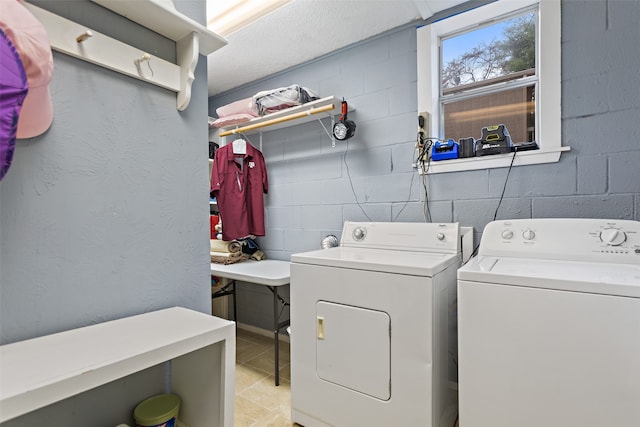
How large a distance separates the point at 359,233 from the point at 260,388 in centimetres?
122

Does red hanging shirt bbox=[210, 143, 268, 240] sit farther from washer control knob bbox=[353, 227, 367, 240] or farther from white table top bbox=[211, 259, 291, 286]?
washer control knob bbox=[353, 227, 367, 240]

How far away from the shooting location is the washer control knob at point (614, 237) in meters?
1.36

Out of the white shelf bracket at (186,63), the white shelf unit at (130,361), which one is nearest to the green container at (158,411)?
the white shelf unit at (130,361)

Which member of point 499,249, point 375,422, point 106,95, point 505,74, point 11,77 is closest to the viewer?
point 11,77

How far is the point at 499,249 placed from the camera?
162 cm

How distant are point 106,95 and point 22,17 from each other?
32 centimetres

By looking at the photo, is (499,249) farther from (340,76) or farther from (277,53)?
(277,53)

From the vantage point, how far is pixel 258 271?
2.31 m

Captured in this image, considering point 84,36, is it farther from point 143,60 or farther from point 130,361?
point 130,361

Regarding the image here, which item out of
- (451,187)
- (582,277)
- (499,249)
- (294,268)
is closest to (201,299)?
(294,268)

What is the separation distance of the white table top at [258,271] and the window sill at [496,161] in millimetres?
1229

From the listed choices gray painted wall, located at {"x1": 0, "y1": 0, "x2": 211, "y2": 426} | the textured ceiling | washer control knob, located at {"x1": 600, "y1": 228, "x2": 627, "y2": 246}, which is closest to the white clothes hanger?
the textured ceiling

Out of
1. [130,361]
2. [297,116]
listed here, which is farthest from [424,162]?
[130,361]

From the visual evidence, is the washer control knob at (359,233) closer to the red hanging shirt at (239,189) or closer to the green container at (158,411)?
the red hanging shirt at (239,189)
